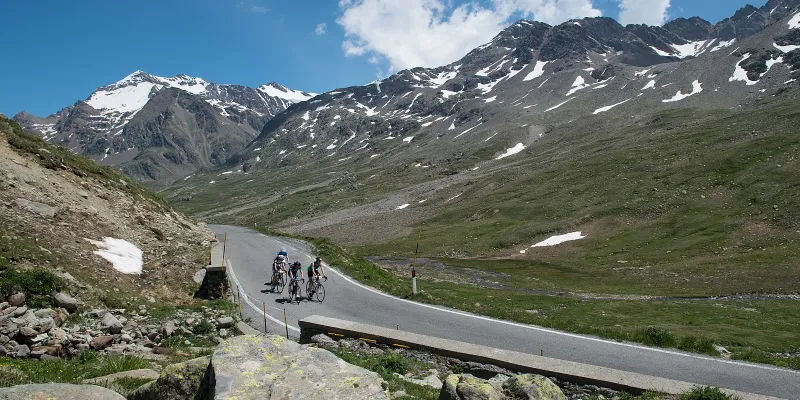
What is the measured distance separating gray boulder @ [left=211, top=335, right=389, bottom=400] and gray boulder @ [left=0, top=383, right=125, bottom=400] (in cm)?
124

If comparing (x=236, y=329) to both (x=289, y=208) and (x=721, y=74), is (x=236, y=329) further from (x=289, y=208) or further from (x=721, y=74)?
(x=721, y=74)

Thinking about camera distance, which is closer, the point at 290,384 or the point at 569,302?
the point at 290,384

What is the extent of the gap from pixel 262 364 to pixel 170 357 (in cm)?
754

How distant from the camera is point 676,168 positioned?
83062 mm

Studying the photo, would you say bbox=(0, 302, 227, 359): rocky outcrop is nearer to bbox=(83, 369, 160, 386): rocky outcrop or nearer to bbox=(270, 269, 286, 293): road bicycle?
bbox=(83, 369, 160, 386): rocky outcrop

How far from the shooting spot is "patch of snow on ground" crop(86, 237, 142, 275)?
21047 millimetres

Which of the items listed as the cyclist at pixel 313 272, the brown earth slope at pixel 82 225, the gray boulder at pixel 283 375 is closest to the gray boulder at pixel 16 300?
the brown earth slope at pixel 82 225

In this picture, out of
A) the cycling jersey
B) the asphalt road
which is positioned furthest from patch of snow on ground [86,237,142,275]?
the cycling jersey

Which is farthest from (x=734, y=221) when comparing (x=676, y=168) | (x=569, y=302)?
(x=569, y=302)

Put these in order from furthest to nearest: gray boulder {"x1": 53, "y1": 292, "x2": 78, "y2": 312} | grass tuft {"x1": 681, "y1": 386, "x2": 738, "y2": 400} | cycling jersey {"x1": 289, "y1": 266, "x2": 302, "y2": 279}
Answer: cycling jersey {"x1": 289, "y1": 266, "x2": 302, "y2": 279}, gray boulder {"x1": 53, "y1": 292, "x2": 78, "y2": 312}, grass tuft {"x1": 681, "y1": 386, "x2": 738, "y2": 400}

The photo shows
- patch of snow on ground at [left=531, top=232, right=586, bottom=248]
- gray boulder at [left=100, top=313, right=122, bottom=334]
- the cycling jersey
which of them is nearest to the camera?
gray boulder at [left=100, top=313, right=122, bottom=334]

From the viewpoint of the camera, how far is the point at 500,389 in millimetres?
6801

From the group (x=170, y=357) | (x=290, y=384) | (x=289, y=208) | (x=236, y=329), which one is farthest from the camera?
(x=289, y=208)

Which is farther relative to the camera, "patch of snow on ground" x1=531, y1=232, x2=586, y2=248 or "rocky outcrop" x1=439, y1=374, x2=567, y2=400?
"patch of snow on ground" x1=531, y1=232, x2=586, y2=248
